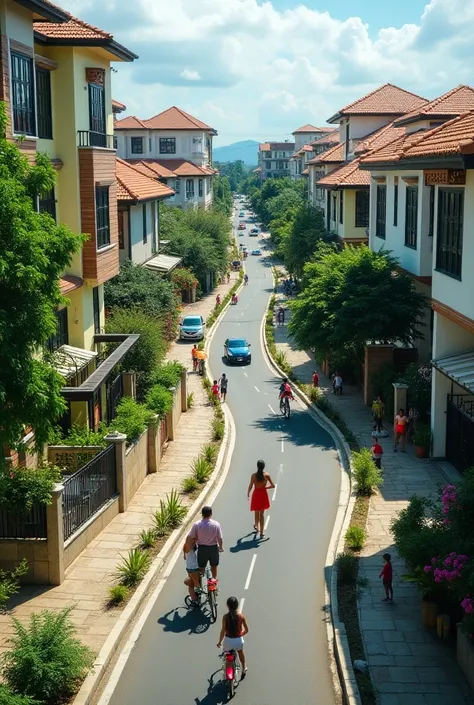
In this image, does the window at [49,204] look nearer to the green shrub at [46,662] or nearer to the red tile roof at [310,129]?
the green shrub at [46,662]

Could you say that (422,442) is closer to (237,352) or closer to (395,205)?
(395,205)

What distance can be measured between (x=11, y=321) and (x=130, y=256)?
29.0m

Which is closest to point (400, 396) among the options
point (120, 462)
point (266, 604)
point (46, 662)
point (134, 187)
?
point (120, 462)

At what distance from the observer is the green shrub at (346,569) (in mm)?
15461

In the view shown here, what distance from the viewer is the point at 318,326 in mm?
31234

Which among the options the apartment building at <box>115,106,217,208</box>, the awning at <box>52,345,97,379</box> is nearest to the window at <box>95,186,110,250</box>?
the awning at <box>52,345,97,379</box>

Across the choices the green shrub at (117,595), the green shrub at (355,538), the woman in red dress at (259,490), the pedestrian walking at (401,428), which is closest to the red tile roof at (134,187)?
the pedestrian walking at (401,428)

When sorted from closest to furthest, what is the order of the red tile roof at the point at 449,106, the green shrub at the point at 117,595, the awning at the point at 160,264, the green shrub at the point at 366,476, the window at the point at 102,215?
the green shrub at the point at 117,595 → the green shrub at the point at 366,476 → the window at the point at 102,215 → the red tile roof at the point at 449,106 → the awning at the point at 160,264

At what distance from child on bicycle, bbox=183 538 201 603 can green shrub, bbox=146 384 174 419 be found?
1047 centimetres

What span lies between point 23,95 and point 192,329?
1159 inches

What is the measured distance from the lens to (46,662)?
11.0m

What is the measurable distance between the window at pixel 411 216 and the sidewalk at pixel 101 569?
1052 centimetres

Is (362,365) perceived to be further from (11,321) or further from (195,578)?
(11,321)

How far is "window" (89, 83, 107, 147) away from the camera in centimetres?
2488
